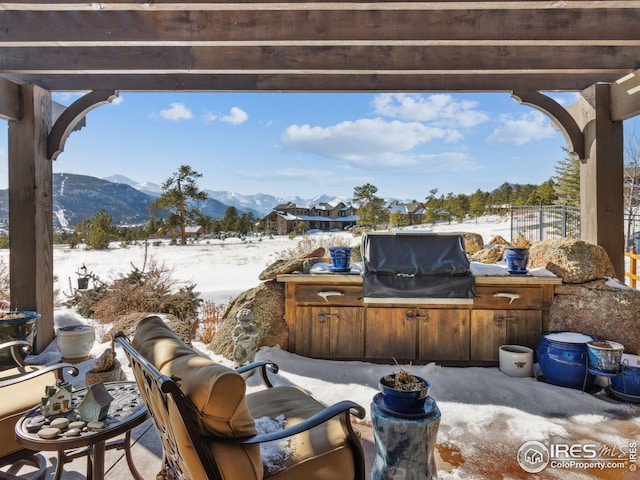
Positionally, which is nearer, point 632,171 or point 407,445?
point 407,445

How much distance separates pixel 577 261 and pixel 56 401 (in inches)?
169

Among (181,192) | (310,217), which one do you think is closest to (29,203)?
(181,192)

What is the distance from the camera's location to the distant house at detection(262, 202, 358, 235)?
30.1 m

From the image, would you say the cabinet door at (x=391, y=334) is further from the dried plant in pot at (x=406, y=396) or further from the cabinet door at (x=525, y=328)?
the dried plant in pot at (x=406, y=396)

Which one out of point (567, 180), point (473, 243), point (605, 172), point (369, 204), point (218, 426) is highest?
point (567, 180)

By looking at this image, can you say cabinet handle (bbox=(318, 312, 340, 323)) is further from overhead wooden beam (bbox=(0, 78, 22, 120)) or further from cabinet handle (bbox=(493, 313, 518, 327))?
overhead wooden beam (bbox=(0, 78, 22, 120))

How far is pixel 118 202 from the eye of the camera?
177 ft

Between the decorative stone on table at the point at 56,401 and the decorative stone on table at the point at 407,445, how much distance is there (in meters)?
1.51

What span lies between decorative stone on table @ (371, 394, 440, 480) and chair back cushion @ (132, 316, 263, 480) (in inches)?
25.3

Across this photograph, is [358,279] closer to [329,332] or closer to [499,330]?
[329,332]

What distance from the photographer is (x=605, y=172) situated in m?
3.96

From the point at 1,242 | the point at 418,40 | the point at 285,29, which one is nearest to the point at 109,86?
the point at 285,29

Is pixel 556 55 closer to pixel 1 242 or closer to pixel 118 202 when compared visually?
pixel 1 242

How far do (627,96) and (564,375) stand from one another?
2.78m
